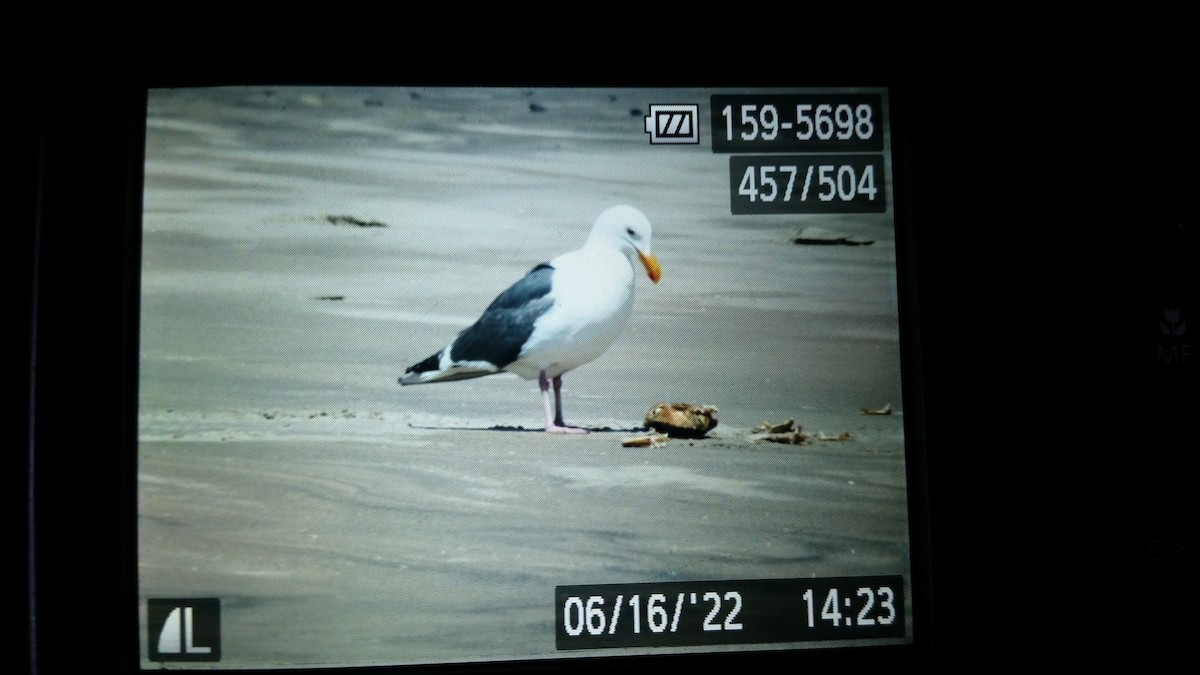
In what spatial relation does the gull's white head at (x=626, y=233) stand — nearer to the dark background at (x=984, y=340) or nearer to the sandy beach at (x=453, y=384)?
the sandy beach at (x=453, y=384)

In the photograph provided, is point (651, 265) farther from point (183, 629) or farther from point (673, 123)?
point (183, 629)

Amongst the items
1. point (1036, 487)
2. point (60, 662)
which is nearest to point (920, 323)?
point (1036, 487)

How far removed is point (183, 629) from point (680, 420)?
0.53m

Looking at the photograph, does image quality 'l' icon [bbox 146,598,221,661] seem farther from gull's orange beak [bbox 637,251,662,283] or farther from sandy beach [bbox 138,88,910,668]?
gull's orange beak [bbox 637,251,662,283]

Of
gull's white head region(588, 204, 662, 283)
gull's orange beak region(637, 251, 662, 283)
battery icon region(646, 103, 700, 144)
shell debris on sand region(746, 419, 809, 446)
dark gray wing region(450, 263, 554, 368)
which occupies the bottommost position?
shell debris on sand region(746, 419, 809, 446)

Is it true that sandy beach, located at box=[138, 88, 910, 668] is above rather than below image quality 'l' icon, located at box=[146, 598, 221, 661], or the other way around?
above

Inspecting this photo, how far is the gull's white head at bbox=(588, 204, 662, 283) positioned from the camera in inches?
38.5

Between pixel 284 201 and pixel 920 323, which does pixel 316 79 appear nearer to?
pixel 284 201

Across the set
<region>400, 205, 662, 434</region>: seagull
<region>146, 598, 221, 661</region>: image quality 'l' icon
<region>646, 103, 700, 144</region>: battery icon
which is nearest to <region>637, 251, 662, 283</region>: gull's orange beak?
<region>400, 205, 662, 434</region>: seagull

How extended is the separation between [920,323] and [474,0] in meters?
0.55

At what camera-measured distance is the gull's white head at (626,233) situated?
978 millimetres

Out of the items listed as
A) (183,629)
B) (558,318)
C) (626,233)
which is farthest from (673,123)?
(183,629)

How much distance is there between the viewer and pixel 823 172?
0.99 metres

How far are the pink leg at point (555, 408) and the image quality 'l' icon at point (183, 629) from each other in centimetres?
37
